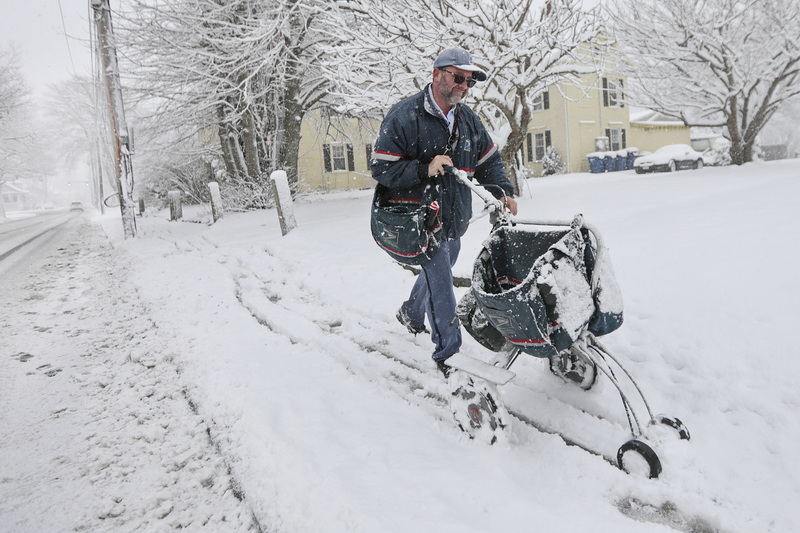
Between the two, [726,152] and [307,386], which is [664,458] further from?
[726,152]

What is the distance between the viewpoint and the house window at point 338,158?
93.3ft

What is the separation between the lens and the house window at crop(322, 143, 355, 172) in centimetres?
2844

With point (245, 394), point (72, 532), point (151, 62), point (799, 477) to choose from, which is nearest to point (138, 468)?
point (72, 532)

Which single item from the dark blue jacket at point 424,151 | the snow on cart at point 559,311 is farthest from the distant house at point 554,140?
the snow on cart at point 559,311

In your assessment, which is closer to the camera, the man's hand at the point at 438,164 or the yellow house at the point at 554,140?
the man's hand at the point at 438,164

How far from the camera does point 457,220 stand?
10.0 ft

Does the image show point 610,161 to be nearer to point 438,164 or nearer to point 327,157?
point 327,157

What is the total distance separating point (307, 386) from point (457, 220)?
4.75 feet

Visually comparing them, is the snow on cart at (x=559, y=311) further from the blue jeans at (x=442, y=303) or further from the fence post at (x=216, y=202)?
the fence post at (x=216, y=202)

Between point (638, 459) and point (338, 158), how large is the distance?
92.2 ft

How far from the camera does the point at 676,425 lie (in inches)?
88.7

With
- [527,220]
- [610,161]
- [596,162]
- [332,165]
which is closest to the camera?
[527,220]

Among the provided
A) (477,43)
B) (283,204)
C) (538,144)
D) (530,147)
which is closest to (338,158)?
(530,147)

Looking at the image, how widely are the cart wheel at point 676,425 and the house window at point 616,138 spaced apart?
29.6 metres
